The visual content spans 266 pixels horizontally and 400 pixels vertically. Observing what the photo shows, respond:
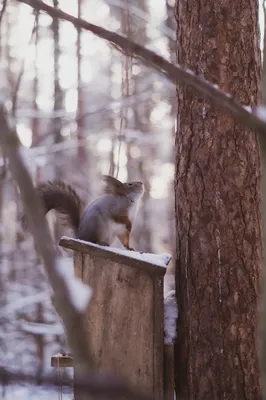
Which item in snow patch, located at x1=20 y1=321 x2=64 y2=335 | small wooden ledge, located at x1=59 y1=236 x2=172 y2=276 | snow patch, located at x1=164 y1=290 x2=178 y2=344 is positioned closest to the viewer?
small wooden ledge, located at x1=59 y1=236 x2=172 y2=276

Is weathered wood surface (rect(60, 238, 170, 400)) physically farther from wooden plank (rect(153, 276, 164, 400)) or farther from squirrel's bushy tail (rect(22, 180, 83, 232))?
squirrel's bushy tail (rect(22, 180, 83, 232))

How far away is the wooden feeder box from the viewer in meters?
2.61

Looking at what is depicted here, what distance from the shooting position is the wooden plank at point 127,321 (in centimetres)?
261

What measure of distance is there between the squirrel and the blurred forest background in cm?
423

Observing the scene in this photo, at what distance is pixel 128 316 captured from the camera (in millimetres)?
2629

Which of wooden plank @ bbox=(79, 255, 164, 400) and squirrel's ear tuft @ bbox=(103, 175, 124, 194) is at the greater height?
squirrel's ear tuft @ bbox=(103, 175, 124, 194)

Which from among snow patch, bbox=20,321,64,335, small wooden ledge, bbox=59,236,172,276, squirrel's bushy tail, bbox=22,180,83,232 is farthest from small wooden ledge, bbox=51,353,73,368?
snow patch, bbox=20,321,64,335

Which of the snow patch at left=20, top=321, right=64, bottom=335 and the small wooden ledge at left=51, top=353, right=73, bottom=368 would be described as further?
the snow patch at left=20, top=321, right=64, bottom=335

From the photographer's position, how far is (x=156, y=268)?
2.57m

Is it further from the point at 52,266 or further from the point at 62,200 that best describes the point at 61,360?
the point at 52,266

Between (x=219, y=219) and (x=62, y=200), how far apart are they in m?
0.86

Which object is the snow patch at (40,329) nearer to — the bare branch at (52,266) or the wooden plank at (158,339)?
the wooden plank at (158,339)

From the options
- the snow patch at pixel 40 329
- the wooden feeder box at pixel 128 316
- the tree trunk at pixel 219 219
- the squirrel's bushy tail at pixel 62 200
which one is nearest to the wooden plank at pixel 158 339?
the wooden feeder box at pixel 128 316

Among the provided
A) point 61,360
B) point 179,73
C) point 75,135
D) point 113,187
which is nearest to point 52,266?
point 179,73
